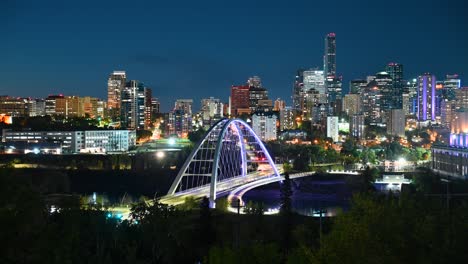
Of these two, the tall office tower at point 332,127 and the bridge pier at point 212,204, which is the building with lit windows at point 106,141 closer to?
the tall office tower at point 332,127

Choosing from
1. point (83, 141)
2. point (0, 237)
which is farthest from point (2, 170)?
point (83, 141)

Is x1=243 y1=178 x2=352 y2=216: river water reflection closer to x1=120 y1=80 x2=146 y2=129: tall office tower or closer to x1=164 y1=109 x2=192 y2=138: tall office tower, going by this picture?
x1=120 y1=80 x2=146 y2=129: tall office tower

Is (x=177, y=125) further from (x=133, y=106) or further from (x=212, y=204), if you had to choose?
(x=212, y=204)

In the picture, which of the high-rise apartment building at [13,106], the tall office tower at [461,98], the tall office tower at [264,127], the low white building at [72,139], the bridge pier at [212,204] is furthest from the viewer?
the tall office tower at [461,98]

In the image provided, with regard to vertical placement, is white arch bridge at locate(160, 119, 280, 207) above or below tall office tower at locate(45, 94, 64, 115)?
below

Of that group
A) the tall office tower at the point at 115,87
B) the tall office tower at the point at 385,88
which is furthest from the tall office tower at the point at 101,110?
the tall office tower at the point at 385,88

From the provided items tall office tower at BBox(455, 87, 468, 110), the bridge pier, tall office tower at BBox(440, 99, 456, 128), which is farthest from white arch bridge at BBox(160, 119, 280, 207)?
tall office tower at BBox(440, 99, 456, 128)

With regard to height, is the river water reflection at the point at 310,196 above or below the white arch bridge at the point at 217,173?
below
